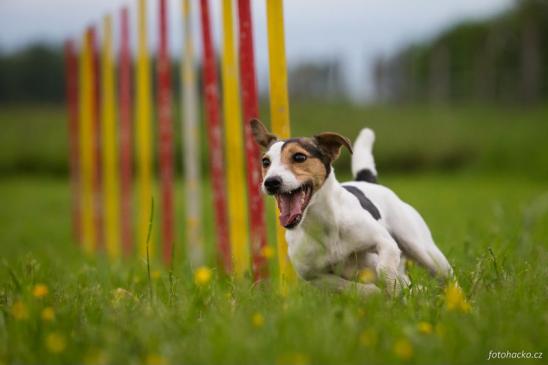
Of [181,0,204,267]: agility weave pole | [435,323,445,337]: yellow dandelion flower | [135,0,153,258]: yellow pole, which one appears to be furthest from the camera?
[135,0,153,258]: yellow pole

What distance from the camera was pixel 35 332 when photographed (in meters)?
3.37

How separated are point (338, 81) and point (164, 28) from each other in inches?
1169

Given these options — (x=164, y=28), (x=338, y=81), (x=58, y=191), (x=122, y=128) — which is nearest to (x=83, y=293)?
(x=164, y=28)

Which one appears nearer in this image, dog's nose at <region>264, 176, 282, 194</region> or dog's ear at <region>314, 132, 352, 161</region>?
dog's nose at <region>264, 176, 282, 194</region>

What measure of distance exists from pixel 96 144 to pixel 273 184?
8416mm

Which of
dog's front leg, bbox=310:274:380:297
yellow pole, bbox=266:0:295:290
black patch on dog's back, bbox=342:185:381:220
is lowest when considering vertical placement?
dog's front leg, bbox=310:274:380:297

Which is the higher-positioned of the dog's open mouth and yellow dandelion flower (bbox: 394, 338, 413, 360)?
the dog's open mouth

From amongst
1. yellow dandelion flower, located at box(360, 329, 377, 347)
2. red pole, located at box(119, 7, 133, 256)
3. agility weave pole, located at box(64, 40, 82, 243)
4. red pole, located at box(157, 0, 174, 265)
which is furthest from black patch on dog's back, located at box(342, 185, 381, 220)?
agility weave pole, located at box(64, 40, 82, 243)

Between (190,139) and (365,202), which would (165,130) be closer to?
(190,139)

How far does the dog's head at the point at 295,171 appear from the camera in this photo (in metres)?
4.34

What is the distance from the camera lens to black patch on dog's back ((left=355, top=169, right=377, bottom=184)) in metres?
5.77

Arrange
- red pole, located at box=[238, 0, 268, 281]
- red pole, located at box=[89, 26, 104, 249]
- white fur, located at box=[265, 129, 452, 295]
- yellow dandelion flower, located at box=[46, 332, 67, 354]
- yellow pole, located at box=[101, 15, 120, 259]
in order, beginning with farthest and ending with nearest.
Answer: red pole, located at box=[89, 26, 104, 249] < yellow pole, located at box=[101, 15, 120, 259] < red pole, located at box=[238, 0, 268, 281] < white fur, located at box=[265, 129, 452, 295] < yellow dandelion flower, located at box=[46, 332, 67, 354]

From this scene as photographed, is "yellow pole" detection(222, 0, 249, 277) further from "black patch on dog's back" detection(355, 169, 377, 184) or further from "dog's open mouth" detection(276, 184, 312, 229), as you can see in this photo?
"dog's open mouth" detection(276, 184, 312, 229)

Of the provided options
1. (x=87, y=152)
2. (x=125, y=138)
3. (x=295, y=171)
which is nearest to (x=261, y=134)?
(x=295, y=171)
